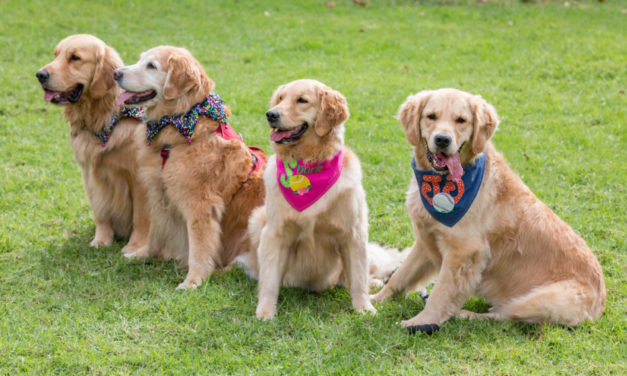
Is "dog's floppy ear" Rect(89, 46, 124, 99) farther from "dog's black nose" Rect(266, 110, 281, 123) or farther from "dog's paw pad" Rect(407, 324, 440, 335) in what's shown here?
"dog's paw pad" Rect(407, 324, 440, 335)

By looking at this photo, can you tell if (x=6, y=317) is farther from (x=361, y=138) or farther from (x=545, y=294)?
(x=361, y=138)

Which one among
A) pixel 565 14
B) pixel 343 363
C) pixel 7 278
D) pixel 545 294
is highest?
pixel 565 14

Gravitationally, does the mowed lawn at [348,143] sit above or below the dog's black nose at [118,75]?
below

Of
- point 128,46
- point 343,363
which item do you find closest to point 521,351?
point 343,363

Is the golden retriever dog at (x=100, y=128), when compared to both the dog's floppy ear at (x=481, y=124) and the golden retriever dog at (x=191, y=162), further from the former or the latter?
the dog's floppy ear at (x=481, y=124)

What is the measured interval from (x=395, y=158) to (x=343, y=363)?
4094mm

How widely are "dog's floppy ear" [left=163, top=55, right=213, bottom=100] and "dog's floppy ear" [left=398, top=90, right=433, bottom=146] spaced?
1755mm

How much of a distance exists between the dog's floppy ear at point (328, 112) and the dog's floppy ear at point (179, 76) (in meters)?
1.20

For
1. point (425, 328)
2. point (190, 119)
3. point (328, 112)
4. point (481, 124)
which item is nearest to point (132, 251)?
point (190, 119)

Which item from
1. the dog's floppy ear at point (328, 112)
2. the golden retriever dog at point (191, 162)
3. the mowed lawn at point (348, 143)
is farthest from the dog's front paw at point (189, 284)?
the dog's floppy ear at point (328, 112)

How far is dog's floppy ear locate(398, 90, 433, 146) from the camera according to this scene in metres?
4.31

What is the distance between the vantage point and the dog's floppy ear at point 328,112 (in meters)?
4.40

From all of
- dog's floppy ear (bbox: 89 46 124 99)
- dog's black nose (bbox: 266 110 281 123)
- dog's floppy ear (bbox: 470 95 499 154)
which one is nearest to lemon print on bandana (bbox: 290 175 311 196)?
dog's black nose (bbox: 266 110 281 123)

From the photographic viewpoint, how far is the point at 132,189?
222 inches
